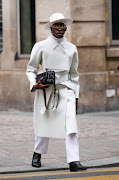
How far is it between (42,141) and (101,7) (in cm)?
757

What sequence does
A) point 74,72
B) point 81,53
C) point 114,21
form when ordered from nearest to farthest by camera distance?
point 74,72 → point 81,53 → point 114,21

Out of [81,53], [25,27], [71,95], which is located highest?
[25,27]

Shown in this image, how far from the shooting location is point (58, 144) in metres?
8.71

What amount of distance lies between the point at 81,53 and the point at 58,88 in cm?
711

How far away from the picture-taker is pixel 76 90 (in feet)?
22.3

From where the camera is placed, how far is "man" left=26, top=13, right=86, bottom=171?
21.4ft

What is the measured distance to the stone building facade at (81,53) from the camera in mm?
13648

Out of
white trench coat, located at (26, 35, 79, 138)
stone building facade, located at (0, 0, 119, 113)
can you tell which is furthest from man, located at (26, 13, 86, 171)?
stone building facade, located at (0, 0, 119, 113)

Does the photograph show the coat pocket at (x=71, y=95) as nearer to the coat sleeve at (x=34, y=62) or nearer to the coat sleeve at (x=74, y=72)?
the coat sleeve at (x=74, y=72)

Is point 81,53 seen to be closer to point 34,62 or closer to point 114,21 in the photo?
point 114,21

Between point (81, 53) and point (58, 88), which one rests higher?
point (81, 53)

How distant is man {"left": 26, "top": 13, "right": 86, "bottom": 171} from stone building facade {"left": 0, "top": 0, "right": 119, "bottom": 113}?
22.7ft

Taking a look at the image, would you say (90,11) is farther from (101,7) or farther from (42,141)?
(42,141)

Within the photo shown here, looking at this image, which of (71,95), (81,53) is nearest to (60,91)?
(71,95)
